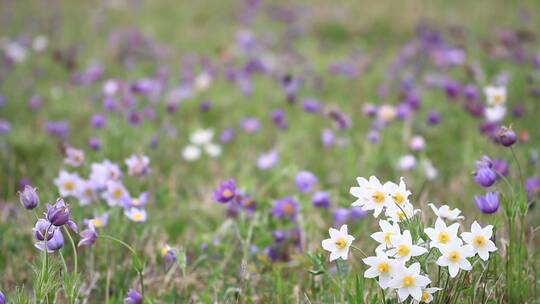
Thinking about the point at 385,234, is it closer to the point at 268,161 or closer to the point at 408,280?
the point at 408,280

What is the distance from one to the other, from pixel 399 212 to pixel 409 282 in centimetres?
23

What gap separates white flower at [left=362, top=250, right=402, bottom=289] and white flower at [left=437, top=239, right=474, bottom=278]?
133mm

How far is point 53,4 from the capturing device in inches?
352

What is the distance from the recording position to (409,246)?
1491mm

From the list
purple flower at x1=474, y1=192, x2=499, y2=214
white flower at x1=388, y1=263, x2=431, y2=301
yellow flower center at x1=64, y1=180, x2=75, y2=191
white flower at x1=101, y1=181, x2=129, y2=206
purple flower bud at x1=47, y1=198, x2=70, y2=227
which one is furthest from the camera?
yellow flower center at x1=64, y1=180, x2=75, y2=191

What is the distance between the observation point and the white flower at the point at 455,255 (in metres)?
1.50

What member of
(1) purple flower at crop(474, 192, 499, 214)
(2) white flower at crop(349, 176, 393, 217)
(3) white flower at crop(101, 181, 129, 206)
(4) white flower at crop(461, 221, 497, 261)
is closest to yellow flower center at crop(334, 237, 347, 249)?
(2) white flower at crop(349, 176, 393, 217)

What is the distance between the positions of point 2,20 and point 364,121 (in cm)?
564

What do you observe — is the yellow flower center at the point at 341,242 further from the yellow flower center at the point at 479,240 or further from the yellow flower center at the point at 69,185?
the yellow flower center at the point at 69,185

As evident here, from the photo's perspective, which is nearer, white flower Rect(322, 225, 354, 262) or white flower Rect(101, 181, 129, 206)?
white flower Rect(322, 225, 354, 262)

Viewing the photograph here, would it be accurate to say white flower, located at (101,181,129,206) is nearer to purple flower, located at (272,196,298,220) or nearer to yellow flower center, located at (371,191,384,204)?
purple flower, located at (272,196,298,220)

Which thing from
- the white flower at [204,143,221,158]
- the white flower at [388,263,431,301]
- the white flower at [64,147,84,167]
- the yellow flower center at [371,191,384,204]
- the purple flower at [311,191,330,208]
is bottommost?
the white flower at [388,263,431,301]

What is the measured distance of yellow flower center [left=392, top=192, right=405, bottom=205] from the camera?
167cm

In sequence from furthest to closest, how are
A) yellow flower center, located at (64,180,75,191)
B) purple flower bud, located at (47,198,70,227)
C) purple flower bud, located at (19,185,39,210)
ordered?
yellow flower center, located at (64,180,75,191) → purple flower bud, located at (19,185,39,210) → purple flower bud, located at (47,198,70,227)
